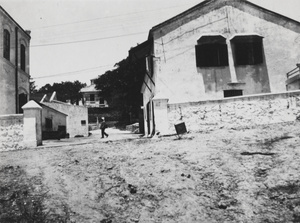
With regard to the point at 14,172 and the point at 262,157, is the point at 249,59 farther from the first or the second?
the point at 14,172

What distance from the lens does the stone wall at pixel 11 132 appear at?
11281 millimetres

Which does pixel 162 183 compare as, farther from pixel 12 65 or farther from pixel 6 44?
pixel 6 44

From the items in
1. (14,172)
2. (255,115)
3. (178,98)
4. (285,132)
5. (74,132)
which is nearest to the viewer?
(14,172)

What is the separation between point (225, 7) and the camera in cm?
1590

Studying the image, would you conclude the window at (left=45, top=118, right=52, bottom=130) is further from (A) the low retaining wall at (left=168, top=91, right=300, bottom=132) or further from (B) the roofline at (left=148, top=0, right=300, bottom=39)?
(A) the low retaining wall at (left=168, top=91, right=300, bottom=132)

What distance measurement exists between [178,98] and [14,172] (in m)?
9.61

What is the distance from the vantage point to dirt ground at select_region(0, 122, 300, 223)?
5.88 m

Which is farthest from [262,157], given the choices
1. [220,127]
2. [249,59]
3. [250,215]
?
[249,59]

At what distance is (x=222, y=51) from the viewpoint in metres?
15.6

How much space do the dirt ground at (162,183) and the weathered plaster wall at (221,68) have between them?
621 centimetres

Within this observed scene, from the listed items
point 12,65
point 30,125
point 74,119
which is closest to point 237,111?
point 30,125

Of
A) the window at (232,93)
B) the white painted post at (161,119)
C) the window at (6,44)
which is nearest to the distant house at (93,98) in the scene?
the window at (6,44)

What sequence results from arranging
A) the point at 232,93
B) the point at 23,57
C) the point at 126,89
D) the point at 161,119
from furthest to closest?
the point at 126,89 → the point at 23,57 → the point at 232,93 → the point at 161,119

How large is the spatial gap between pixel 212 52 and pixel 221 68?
1.06 meters
